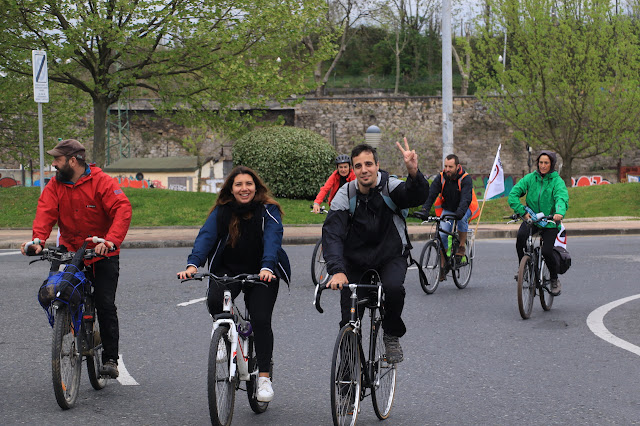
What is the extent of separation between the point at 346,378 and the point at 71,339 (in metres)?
2.00

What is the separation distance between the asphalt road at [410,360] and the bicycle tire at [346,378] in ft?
1.73

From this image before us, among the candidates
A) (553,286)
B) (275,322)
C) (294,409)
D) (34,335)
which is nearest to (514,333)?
(553,286)

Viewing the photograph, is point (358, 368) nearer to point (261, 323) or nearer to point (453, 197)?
point (261, 323)

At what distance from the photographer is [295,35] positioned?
24.4m

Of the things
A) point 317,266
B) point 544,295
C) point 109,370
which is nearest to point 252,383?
point 109,370

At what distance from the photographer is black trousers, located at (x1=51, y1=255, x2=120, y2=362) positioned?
19.3 feet

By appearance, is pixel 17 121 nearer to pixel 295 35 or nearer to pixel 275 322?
pixel 295 35

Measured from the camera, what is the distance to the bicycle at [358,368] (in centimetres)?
456

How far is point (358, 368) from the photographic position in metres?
4.81

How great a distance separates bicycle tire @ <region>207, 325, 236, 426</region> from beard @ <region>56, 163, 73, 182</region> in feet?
6.23

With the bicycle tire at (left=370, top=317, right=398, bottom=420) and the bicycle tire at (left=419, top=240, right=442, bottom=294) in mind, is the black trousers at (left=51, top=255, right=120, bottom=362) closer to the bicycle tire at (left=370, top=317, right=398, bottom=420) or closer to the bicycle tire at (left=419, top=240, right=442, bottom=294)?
the bicycle tire at (left=370, top=317, right=398, bottom=420)

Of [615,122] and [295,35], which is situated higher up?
[295,35]

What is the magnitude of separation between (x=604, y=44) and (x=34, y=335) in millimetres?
27679

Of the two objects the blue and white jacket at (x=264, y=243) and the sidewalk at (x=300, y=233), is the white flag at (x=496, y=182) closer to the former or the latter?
the sidewalk at (x=300, y=233)
